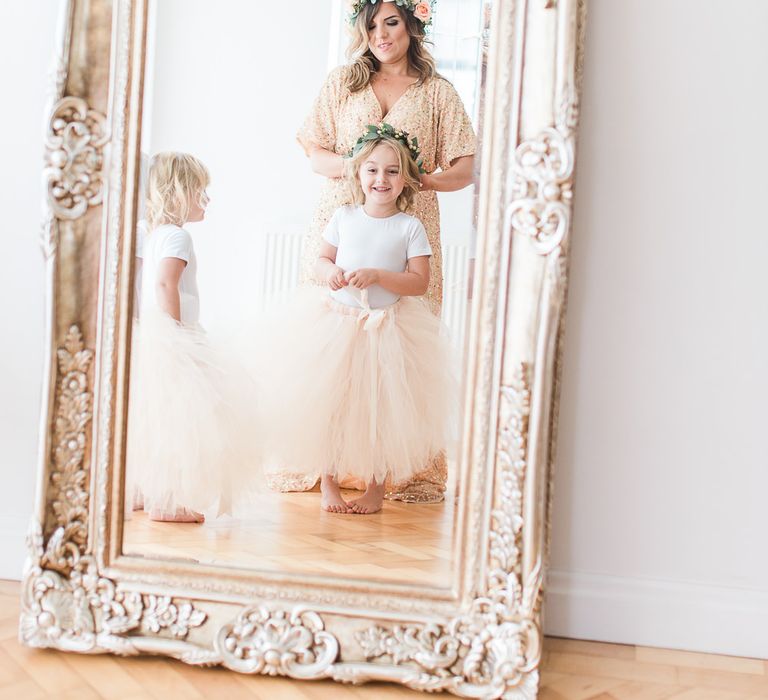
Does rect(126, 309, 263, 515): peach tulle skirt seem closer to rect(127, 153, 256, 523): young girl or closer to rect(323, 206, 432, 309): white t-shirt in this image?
rect(127, 153, 256, 523): young girl

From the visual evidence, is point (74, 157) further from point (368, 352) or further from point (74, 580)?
point (74, 580)

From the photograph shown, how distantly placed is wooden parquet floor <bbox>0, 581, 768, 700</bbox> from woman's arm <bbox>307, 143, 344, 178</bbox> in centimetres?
98

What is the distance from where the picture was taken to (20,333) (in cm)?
198

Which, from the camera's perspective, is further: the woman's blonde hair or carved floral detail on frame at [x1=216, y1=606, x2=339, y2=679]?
the woman's blonde hair

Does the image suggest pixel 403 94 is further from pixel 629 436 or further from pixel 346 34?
pixel 629 436

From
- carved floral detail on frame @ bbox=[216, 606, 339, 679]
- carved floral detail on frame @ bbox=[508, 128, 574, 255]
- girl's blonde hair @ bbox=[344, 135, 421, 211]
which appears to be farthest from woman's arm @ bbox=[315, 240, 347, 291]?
carved floral detail on frame @ bbox=[216, 606, 339, 679]

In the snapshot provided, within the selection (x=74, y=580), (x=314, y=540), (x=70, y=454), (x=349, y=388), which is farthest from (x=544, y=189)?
(x=74, y=580)

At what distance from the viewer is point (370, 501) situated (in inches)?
68.3

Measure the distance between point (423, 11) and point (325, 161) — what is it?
35cm

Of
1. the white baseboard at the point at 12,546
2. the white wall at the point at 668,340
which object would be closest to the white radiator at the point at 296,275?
the white wall at the point at 668,340

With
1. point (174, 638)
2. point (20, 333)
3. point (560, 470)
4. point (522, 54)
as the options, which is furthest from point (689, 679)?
point (20, 333)

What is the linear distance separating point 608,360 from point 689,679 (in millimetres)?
651

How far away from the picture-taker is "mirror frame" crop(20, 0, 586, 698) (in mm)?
1588

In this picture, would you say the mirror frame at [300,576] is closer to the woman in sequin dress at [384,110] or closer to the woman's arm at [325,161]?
the woman in sequin dress at [384,110]
